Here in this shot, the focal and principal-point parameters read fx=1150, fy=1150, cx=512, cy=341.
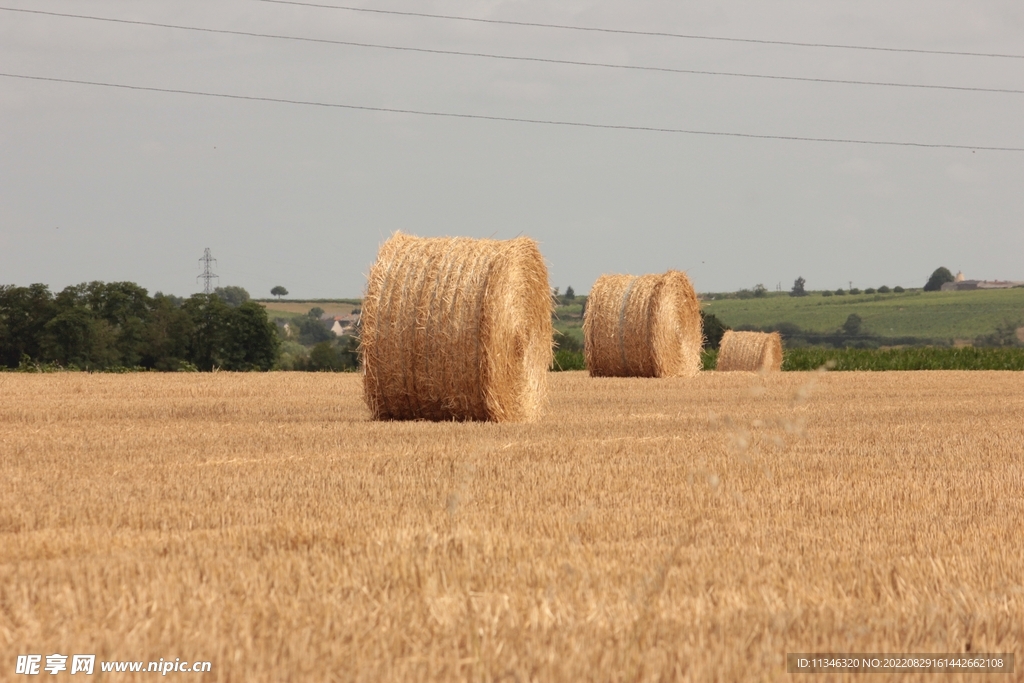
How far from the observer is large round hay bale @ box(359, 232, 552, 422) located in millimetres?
11477

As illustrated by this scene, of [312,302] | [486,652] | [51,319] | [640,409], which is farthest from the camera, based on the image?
[312,302]

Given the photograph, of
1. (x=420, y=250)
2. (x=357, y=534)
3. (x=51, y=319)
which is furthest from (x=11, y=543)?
(x=51, y=319)

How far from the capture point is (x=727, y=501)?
20.1ft

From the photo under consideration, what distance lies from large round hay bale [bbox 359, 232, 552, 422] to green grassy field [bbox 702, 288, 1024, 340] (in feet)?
184

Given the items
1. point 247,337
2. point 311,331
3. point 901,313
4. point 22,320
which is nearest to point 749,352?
point 247,337

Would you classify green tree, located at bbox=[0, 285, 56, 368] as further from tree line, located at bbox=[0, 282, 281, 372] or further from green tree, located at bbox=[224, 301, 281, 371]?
green tree, located at bbox=[224, 301, 281, 371]

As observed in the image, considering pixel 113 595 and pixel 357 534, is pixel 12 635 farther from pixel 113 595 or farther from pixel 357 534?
pixel 357 534

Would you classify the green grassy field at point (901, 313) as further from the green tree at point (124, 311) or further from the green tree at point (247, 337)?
the green tree at point (124, 311)

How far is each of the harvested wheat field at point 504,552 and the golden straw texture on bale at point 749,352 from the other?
17407mm

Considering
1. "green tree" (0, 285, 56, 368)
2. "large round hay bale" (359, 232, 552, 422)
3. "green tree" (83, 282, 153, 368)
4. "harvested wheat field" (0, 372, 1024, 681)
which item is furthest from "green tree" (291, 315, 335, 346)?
"harvested wheat field" (0, 372, 1024, 681)

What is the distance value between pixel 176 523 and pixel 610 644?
8.79 feet

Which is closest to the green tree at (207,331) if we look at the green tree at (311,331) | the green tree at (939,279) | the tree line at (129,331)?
the tree line at (129,331)

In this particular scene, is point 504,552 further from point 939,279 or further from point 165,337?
point 939,279

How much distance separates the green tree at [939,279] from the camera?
348 ft
